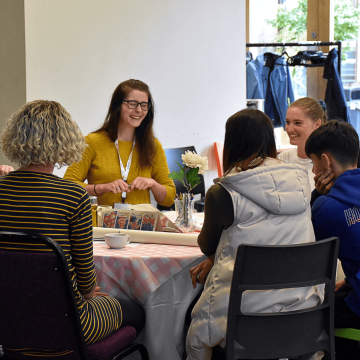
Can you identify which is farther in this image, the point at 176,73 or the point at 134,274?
the point at 176,73

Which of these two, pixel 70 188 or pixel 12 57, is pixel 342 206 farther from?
pixel 12 57

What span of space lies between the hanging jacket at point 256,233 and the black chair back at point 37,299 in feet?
1.35

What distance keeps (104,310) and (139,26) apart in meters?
2.87

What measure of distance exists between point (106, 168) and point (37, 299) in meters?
1.40

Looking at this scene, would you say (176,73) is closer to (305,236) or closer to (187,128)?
(187,128)

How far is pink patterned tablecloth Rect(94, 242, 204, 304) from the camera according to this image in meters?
1.55

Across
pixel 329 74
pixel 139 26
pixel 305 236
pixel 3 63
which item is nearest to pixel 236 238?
pixel 305 236

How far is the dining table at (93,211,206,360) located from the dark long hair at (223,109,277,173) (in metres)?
0.39

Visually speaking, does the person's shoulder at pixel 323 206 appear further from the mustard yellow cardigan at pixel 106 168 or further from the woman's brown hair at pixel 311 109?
the woman's brown hair at pixel 311 109

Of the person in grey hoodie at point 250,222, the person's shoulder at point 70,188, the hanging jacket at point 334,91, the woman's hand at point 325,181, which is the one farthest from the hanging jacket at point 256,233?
the hanging jacket at point 334,91

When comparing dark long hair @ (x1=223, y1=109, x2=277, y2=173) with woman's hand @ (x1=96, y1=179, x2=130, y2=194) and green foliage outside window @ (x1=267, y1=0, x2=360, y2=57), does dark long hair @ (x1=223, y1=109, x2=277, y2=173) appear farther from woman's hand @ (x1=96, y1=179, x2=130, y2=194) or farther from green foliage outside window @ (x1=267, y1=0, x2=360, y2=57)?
green foliage outside window @ (x1=267, y1=0, x2=360, y2=57)

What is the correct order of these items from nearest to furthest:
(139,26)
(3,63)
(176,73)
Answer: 1. (3,63)
2. (139,26)
3. (176,73)

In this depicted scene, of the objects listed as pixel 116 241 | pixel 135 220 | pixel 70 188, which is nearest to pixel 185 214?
pixel 135 220

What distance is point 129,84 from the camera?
2613 millimetres
